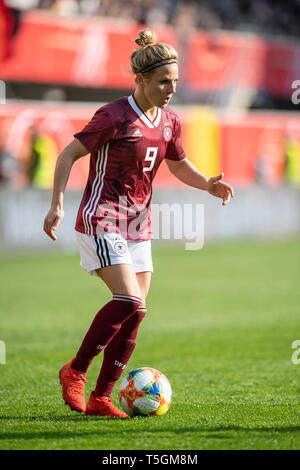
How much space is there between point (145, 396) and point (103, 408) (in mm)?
256

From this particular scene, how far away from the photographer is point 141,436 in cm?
389

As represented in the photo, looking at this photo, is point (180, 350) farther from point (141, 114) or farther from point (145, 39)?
point (145, 39)

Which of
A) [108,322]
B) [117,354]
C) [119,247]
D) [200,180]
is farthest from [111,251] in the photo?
[200,180]

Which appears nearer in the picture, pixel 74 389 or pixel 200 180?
pixel 74 389

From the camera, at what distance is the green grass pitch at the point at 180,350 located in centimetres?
399

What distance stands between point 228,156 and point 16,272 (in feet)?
36.5

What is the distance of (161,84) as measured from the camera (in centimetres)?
436

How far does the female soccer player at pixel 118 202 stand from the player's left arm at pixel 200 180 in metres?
0.42

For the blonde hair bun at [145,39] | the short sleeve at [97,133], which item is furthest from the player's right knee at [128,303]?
the blonde hair bun at [145,39]

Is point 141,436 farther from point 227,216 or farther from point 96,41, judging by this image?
point 96,41

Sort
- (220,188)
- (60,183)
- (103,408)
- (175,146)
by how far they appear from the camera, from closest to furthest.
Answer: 1. (60,183)
2. (103,408)
3. (175,146)
4. (220,188)

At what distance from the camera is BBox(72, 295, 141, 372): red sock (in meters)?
4.33

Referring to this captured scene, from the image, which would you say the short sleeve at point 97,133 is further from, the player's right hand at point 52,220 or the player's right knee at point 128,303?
the player's right knee at point 128,303

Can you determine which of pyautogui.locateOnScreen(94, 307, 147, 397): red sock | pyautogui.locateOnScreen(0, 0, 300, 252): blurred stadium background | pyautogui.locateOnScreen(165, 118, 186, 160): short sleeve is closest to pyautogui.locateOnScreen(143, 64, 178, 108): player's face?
pyautogui.locateOnScreen(165, 118, 186, 160): short sleeve
